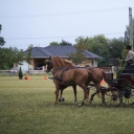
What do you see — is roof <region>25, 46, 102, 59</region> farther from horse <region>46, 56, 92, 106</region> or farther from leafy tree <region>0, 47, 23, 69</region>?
horse <region>46, 56, 92, 106</region>

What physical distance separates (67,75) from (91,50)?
81126 mm

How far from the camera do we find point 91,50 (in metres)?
95.0

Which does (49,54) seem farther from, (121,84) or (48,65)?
(121,84)

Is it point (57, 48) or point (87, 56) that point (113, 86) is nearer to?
point (87, 56)

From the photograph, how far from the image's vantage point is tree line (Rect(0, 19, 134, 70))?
202ft

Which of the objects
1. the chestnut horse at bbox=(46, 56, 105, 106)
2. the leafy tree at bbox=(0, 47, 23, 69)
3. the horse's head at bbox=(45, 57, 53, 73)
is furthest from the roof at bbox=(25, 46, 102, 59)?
the chestnut horse at bbox=(46, 56, 105, 106)

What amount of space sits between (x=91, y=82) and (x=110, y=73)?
1.79 meters

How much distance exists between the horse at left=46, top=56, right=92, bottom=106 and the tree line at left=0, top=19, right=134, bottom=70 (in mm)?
26919

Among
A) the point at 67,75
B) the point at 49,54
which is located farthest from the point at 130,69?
the point at 49,54

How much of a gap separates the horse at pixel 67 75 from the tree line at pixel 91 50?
88.3 feet

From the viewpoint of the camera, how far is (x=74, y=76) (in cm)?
1399

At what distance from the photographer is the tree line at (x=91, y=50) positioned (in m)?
61.7

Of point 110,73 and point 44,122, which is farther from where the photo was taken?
point 110,73

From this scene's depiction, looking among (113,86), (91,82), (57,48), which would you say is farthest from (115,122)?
(57,48)
